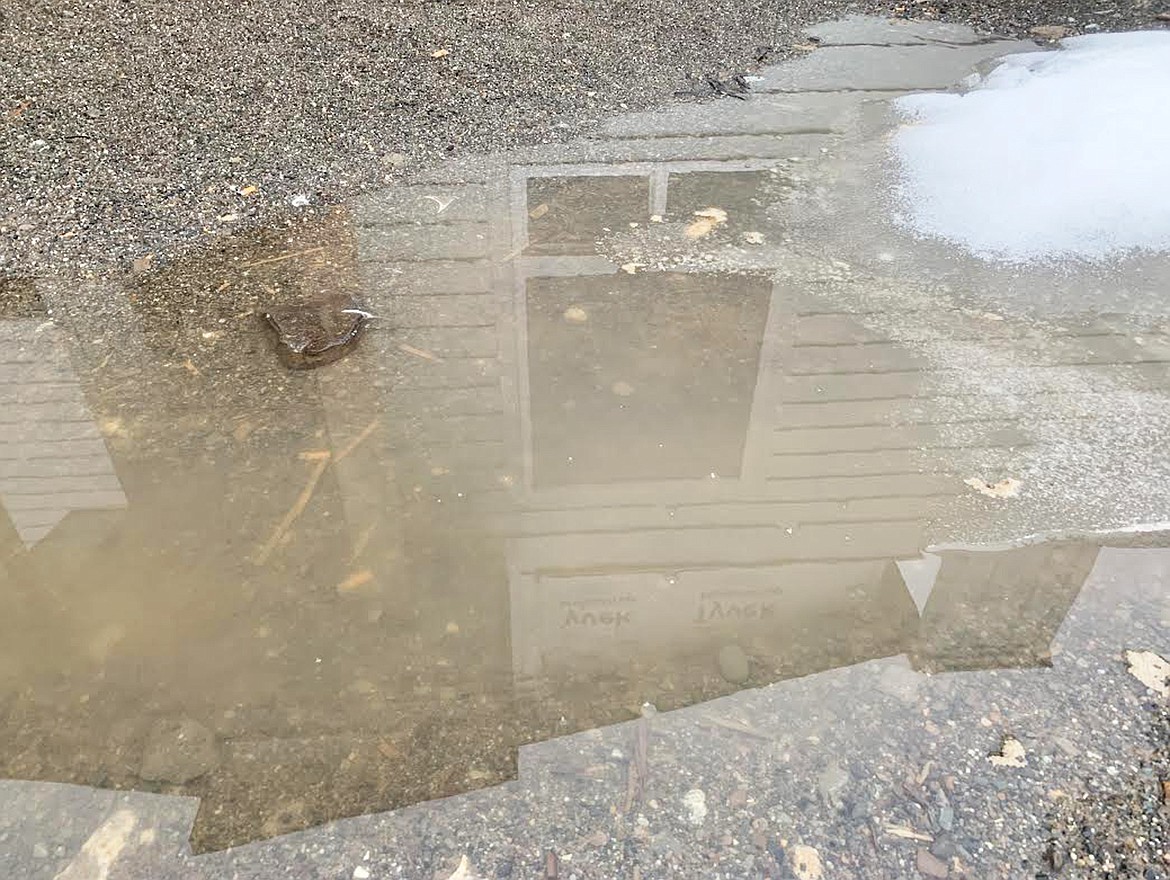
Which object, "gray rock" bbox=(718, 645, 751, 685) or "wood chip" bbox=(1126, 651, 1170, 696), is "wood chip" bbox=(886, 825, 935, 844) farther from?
"wood chip" bbox=(1126, 651, 1170, 696)

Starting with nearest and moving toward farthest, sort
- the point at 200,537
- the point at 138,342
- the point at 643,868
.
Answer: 1. the point at 643,868
2. the point at 200,537
3. the point at 138,342

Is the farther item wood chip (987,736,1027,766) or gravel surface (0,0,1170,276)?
gravel surface (0,0,1170,276)

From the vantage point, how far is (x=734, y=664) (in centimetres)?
190

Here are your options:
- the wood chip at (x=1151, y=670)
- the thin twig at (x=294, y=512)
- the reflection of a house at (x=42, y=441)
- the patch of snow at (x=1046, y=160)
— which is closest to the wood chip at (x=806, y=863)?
the wood chip at (x=1151, y=670)

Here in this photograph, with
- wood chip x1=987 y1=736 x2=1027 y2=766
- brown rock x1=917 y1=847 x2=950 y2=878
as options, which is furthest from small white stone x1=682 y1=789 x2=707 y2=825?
wood chip x1=987 y1=736 x2=1027 y2=766

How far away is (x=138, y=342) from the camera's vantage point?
8.78 feet

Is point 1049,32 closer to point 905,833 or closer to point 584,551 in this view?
point 584,551

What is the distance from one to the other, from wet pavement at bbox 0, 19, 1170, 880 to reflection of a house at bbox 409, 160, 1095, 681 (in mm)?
11

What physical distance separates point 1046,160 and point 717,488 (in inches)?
88.2

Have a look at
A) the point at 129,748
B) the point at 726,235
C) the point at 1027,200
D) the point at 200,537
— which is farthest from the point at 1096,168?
the point at 129,748

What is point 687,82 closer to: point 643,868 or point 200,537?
point 200,537

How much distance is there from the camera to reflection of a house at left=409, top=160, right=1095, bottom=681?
196cm

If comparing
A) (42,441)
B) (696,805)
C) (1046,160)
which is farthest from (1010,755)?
(1046,160)

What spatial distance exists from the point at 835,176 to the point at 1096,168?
3.22ft
